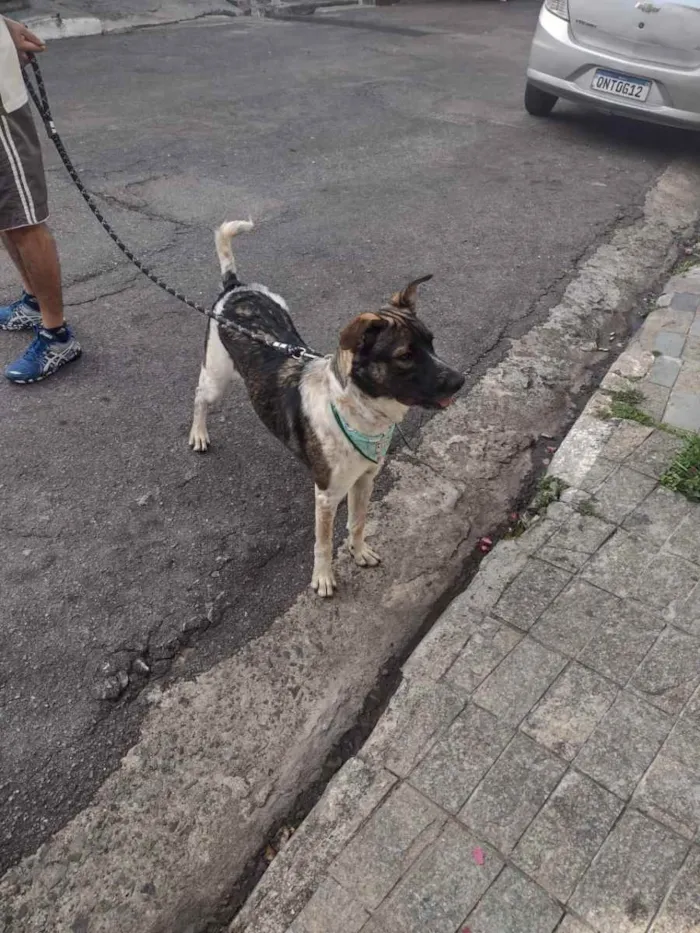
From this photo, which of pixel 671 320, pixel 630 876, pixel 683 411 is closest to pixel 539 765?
pixel 630 876

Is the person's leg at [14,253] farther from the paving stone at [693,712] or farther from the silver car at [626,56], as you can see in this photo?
the silver car at [626,56]

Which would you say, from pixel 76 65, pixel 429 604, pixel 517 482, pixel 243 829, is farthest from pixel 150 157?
pixel 243 829

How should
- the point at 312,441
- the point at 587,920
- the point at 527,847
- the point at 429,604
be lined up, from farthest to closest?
the point at 429,604 → the point at 312,441 → the point at 527,847 → the point at 587,920

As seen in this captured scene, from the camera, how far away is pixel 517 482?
364 cm

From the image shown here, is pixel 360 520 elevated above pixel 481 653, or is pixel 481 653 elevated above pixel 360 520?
pixel 360 520

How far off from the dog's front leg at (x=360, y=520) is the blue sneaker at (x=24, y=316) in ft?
8.66

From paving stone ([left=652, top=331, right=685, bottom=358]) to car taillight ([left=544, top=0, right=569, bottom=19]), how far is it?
4.65 meters

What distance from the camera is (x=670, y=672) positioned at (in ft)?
8.55

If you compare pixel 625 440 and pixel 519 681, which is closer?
pixel 519 681

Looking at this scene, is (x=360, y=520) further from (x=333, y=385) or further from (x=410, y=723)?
(x=410, y=723)

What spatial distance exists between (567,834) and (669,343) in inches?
133

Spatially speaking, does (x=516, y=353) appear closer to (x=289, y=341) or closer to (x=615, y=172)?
(x=289, y=341)

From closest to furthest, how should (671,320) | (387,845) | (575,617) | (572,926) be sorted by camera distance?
1. (572,926)
2. (387,845)
3. (575,617)
4. (671,320)

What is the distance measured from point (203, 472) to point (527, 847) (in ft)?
7.35
